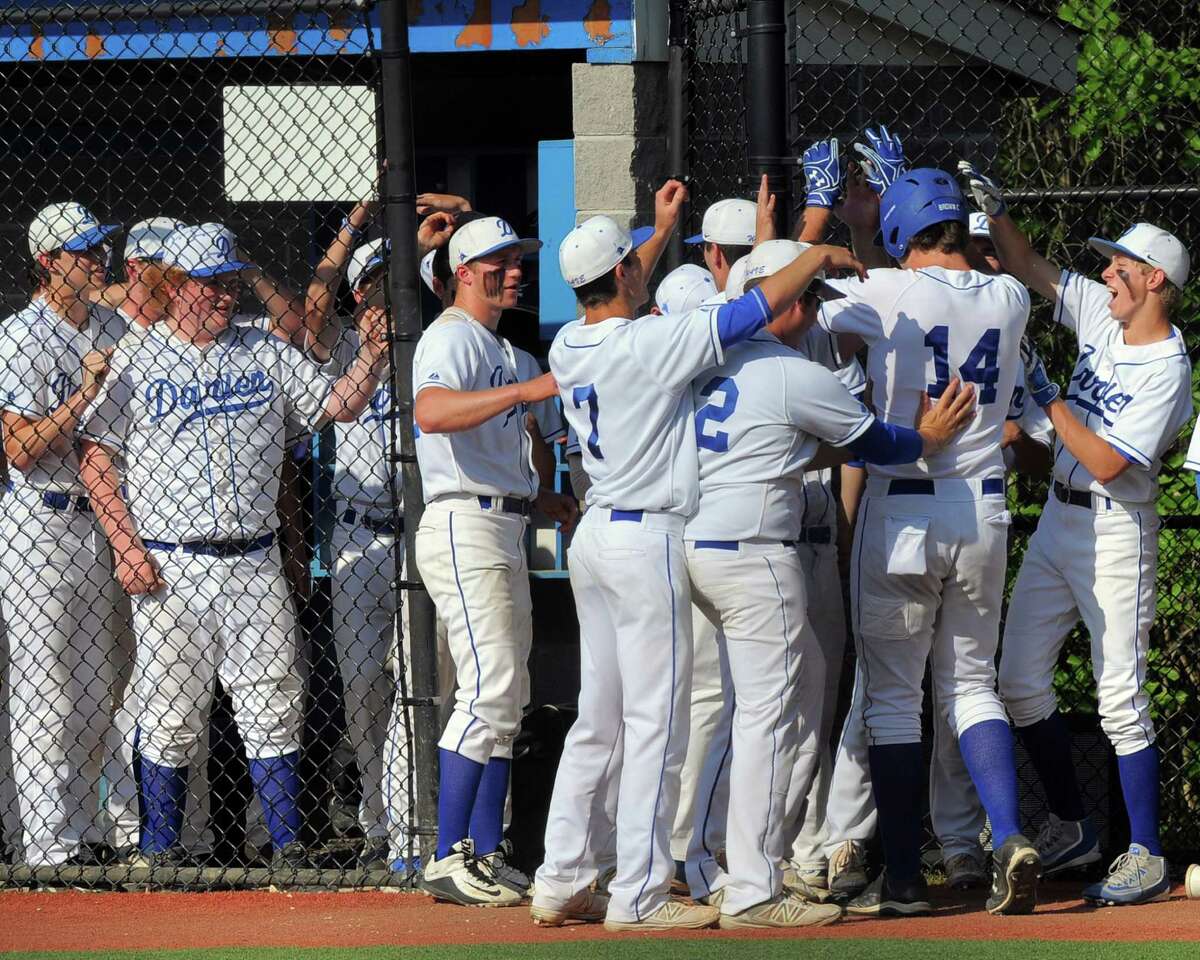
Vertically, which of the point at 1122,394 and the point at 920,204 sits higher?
the point at 920,204

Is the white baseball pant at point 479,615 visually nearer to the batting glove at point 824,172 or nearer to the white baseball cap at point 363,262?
the white baseball cap at point 363,262

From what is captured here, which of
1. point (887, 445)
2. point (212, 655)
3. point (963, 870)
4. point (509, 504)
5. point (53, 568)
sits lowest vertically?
point (963, 870)

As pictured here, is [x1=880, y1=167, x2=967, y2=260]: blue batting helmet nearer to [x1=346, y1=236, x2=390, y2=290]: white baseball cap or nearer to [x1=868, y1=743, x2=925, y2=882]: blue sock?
[x1=868, y1=743, x2=925, y2=882]: blue sock

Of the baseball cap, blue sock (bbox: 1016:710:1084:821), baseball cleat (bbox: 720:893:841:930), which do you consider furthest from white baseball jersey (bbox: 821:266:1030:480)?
the baseball cap

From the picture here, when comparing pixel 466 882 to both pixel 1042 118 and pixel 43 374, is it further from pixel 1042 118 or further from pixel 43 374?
pixel 1042 118

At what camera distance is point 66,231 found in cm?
572

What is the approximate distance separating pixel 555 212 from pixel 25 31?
6.74 feet

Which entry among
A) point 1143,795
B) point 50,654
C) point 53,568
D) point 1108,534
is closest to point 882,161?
point 1108,534

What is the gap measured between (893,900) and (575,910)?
876 millimetres

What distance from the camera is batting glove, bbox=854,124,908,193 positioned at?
5191mm

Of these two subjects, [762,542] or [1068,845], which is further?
[1068,845]

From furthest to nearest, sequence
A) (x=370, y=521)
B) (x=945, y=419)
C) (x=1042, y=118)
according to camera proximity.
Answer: (x=1042, y=118), (x=370, y=521), (x=945, y=419)

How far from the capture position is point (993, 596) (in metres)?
4.87

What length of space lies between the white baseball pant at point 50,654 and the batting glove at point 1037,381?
3.00 m
